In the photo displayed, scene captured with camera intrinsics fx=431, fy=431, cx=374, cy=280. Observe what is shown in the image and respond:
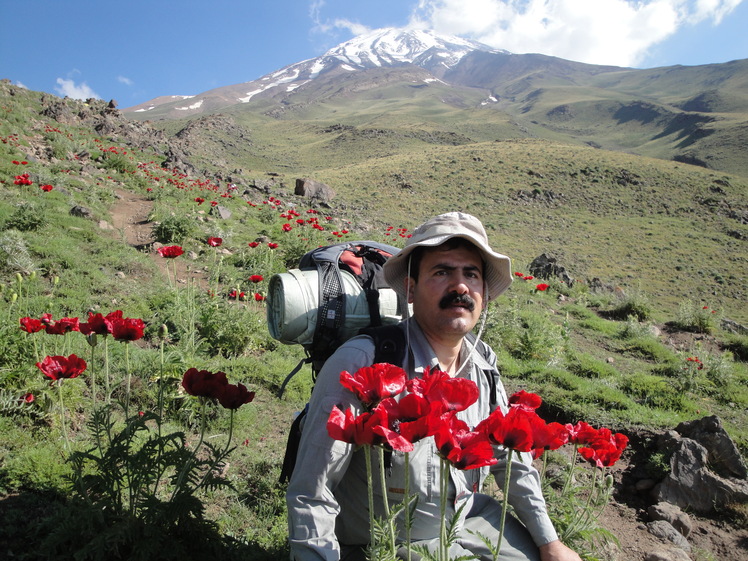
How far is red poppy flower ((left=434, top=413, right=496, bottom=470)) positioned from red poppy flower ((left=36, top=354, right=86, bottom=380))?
158 cm

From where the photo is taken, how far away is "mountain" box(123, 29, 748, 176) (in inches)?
2926

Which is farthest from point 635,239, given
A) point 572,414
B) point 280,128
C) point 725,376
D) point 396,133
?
point 280,128

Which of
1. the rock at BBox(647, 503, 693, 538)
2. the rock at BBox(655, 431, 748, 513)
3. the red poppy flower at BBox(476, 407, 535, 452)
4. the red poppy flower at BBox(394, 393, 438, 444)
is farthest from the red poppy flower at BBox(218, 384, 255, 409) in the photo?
the rock at BBox(655, 431, 748, 513)

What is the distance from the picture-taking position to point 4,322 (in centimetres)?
311

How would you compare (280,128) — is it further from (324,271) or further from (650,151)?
(324,271)

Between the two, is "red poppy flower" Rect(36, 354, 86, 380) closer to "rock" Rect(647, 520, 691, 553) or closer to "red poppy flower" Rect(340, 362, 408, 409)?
"red poppy flower" Rect(340, 362, 408, 409)

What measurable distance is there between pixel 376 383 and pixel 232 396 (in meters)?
0.79

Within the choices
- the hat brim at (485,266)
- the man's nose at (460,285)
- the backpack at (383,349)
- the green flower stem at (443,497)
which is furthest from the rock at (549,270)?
the green flower stem at (443,497)

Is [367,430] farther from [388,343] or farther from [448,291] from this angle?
[448,291]

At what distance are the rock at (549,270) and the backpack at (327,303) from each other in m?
11.3

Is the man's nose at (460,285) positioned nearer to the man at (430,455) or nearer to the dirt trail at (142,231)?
the man at (430,455)

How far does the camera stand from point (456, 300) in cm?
188

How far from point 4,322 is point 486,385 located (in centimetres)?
338

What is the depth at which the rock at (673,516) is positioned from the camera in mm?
3295
